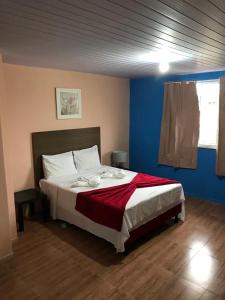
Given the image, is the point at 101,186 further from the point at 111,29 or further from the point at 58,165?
the point at 111,29

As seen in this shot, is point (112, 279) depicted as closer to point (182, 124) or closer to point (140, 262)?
point (140, 262)

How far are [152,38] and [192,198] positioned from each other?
3.27 m

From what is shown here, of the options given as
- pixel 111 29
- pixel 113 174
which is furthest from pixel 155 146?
pixel 111 29

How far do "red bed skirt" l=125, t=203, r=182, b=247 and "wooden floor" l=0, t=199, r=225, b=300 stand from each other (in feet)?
0.48

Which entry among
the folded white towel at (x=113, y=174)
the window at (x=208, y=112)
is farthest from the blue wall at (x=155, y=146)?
the folded white towel at (x=113, y=174)

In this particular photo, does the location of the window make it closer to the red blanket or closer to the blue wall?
the blue wall

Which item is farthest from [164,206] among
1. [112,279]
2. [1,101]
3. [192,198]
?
[1,101]

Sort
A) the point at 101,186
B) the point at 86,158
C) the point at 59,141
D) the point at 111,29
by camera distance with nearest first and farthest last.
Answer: the point at 111,29, the point at 101,186, the point at 59,141, the point at 86,158

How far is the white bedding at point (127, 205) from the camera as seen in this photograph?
267cm

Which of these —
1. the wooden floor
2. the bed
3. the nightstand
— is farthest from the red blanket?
the nightstand

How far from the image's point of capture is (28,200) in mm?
3209

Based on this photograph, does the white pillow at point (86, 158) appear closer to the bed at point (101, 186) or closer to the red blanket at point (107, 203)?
the bed at point (101, 186)

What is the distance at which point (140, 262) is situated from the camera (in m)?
2.60

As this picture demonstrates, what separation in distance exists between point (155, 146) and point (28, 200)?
111 inches
